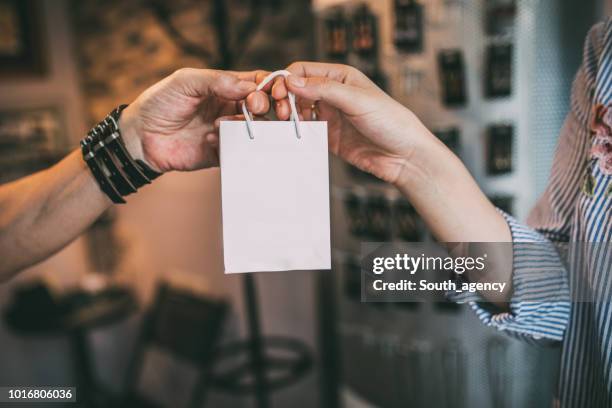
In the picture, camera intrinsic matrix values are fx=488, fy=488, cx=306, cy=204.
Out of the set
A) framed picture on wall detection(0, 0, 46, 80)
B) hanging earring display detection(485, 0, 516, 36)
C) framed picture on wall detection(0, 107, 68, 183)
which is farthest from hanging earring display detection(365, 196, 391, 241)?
framed picture on wall detection(0, 0, 46, 80)

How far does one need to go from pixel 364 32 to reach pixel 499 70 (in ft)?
1.43

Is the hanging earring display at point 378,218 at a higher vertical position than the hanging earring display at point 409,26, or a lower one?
lower

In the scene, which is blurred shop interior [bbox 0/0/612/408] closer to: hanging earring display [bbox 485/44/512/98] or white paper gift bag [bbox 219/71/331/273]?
hanging earring display [bbox 485/44/512/98]

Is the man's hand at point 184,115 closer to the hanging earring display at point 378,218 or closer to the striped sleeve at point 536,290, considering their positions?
the striped sleeve at point 536,290

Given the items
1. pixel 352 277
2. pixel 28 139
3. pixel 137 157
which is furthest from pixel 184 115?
pixel 28 139

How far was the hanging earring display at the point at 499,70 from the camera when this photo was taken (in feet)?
4.46

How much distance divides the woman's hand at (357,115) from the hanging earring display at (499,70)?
809mm

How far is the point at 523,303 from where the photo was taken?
0.74 metres

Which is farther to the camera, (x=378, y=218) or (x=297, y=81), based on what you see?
(x=378, y=218)

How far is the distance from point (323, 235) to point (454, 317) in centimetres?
112

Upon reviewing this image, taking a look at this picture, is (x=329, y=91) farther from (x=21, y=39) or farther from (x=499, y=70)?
(x=21, y=39)

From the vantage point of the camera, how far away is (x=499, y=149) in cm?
141

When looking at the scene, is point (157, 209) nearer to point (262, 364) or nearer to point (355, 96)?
point (262, 364)

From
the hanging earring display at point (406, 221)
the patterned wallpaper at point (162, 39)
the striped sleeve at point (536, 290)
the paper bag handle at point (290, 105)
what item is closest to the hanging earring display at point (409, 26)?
the hanging earring display at point (406, 221)
